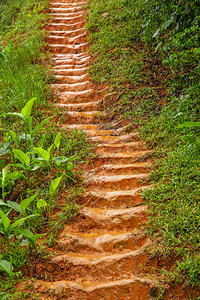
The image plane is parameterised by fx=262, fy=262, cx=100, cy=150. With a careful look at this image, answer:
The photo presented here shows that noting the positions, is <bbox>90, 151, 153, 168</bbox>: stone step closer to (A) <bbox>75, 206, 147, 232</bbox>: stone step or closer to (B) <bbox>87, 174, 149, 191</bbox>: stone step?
(B) <bbox>87, 174, 149, 191</bbox>: stone step

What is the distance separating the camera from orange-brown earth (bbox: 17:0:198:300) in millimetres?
1789

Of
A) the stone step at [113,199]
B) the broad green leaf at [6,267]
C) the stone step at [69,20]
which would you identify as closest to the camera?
the broad green leaf at [6,267]

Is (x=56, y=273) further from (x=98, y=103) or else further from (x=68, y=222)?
(x=98, y=103)

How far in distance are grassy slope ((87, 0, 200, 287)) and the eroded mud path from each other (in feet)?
0.56

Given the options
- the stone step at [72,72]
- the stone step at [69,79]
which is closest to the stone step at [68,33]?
the stone step at [72,72]

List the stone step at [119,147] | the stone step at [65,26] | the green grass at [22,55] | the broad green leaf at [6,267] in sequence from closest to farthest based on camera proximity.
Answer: the broad green leaf at [6,267], the stone step at [119,147], the green grass at [22,55], the stone step at [65,26]

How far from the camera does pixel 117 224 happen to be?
7.34 feet

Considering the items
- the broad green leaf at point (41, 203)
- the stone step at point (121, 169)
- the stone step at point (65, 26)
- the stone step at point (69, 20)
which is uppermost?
the stone step at point (69, 20)

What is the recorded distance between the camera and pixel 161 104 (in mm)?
3459

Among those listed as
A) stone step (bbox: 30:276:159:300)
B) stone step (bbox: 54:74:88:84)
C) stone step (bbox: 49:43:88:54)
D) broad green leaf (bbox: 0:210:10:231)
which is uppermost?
stone step (bbox: 49:43:88:54)

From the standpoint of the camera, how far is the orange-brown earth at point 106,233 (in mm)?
1789

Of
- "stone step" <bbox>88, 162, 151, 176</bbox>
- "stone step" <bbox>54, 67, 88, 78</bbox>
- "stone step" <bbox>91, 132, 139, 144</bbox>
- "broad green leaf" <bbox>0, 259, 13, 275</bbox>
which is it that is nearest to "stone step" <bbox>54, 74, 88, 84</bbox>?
"stone step" <bbox>54, 67, 88, 78</bbox>

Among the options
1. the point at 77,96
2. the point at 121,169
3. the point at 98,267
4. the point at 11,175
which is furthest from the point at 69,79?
the point at 98,267

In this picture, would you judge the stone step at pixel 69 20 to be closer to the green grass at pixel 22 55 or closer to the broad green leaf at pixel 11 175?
the green grass at pixel 22 55
